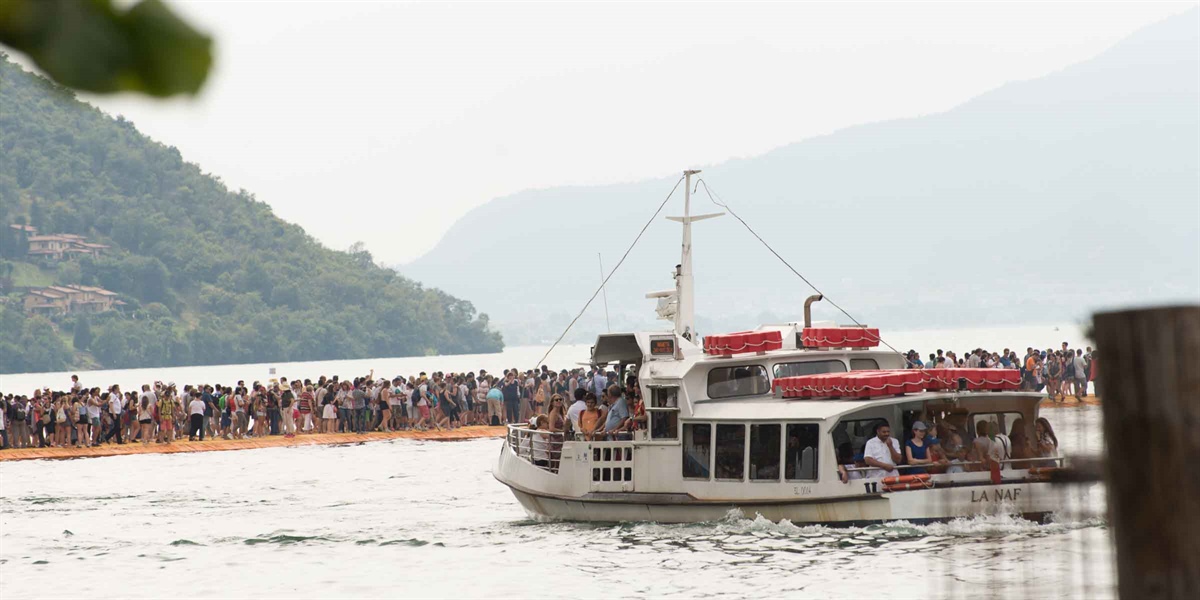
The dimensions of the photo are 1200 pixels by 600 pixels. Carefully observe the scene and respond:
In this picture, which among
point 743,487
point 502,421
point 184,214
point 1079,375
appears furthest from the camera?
point 184,214

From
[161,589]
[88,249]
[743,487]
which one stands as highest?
[88,249]

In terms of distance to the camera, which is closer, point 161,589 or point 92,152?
point 161,589

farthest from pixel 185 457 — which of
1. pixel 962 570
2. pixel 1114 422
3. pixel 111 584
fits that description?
pixel 1114 422

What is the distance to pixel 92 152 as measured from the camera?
14525 centimetres

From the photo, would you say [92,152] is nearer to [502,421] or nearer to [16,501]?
[502,421]

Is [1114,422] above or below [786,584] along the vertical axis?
above

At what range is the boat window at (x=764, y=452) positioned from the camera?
70.5ft

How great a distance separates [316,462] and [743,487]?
23730 mm

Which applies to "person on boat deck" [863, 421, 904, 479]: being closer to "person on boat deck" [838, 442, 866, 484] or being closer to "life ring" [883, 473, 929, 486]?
"life ring" [883, 473, 929, 486]

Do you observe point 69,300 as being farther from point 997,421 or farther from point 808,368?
point 997,421

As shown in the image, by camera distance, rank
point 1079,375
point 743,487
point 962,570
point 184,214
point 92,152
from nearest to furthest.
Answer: point 962,570 → point 743,487 → point 1079,375 → point 92,152 → point 184,214

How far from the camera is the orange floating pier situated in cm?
4291

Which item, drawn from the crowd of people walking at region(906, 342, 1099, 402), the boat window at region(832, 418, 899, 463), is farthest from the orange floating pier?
the boat window at region(832, 418, 899, 463)

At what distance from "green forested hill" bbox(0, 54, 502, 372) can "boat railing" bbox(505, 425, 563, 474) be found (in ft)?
371
